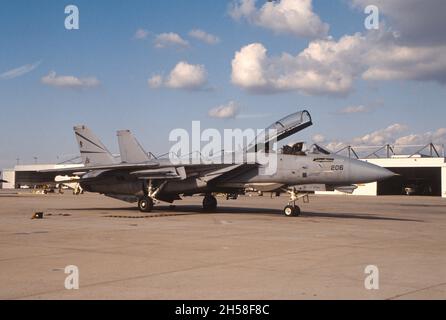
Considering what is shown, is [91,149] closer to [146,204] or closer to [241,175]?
[146,204]

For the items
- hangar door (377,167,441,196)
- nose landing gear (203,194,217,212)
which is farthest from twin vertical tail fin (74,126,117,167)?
hangar door (377,167,441,196)

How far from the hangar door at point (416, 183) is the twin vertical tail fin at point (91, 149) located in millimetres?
50349

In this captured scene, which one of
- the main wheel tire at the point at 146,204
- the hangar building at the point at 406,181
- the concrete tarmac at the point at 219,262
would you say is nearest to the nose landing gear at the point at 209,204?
the main wheel tire at the point at 146,204

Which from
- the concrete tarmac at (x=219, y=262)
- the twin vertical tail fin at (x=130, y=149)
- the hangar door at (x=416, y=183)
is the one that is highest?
the twin vertical tail fin at (x=130, y=149)

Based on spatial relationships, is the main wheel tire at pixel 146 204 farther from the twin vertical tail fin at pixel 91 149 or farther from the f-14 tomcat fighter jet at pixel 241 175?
the twin vertical tail fin at pixel 91 149

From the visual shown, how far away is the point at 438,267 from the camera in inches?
310

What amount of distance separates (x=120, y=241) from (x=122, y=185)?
38.3ft

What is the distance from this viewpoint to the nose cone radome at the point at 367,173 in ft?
55.6

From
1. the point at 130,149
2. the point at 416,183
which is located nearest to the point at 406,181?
the point at 416,183
